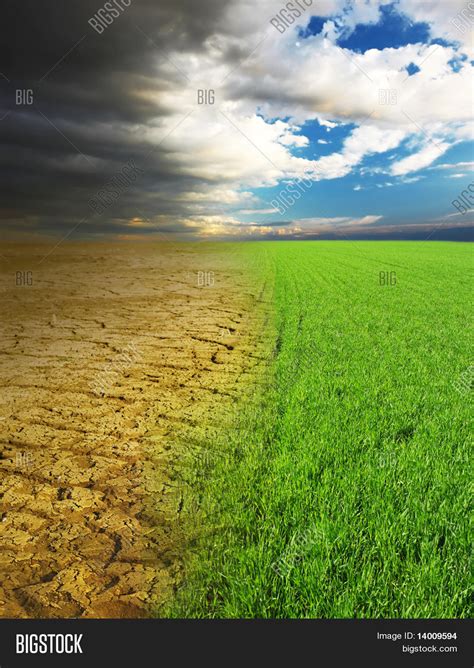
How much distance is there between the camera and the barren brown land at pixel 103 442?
2416mm

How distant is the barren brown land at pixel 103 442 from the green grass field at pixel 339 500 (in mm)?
310

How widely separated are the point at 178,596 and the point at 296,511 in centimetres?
87

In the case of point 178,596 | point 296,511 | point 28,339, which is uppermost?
point 28,339

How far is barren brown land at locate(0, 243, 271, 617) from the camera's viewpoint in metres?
2.42

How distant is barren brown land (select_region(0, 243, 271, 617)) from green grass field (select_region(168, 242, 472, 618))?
31 centimetres

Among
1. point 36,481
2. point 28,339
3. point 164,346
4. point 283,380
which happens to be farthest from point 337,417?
point 28,339

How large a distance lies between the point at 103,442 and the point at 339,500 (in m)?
2.27

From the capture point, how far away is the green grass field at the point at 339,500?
213 cm

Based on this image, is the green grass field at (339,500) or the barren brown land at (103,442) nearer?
the green grass field at (339,500)

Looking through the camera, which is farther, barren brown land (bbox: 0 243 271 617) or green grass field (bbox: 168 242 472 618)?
barren brown land (bbox: 0 243 271 617)

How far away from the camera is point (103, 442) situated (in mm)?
4059

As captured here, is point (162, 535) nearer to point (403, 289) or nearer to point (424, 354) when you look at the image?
point (424, 354)

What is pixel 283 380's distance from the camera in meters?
5.55

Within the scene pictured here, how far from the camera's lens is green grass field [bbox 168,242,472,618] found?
7.00 feet
